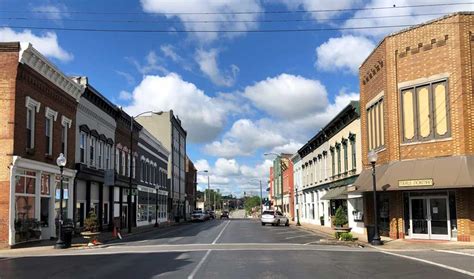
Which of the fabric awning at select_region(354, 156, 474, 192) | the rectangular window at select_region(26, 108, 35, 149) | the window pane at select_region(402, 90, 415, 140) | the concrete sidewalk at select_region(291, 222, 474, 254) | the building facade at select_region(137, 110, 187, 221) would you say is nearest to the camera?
the concrete sidewalk at select_region(291, 222, 474, 254)

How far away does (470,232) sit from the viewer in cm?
2455

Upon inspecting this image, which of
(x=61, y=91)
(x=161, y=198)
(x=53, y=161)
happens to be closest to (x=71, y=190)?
(x=53, y=161)

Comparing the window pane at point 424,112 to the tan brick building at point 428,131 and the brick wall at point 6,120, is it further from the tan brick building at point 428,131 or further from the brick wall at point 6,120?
the brick wall at point 6,120

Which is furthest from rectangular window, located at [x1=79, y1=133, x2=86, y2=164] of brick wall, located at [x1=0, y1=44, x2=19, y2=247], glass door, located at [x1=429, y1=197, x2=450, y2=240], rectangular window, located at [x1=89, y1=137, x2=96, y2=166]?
glass door, located at [x1=429, y1=197, x2=450, y2=240]

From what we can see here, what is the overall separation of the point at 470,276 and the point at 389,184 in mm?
13296

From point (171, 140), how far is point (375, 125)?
179 ft

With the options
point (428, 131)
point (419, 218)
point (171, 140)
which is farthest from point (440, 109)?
point (171, 140)

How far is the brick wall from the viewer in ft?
81.5

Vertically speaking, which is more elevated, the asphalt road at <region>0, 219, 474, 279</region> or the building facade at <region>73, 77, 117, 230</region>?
the building facade at <region>73, 77, 117, 230</region>

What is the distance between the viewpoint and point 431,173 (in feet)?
82.5

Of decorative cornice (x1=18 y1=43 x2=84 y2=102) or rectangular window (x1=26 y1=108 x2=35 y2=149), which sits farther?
rectangular window (x1=26 y1=108 x2=35 y2=149)

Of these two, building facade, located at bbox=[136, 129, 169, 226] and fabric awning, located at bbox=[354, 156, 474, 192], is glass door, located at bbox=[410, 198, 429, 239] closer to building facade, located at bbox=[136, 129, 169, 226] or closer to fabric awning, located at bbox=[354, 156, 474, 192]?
fabric awning, located at bbox=[354, 156, 474, 192]

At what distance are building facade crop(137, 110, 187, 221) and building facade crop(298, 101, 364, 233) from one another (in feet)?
70.7

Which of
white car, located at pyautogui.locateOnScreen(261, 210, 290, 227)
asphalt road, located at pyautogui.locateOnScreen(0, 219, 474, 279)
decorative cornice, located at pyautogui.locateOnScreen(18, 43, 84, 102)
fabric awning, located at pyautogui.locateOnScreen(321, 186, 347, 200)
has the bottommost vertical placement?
white car, located at pyautogui.locateOnScreen(261, 210, 290, 227)
